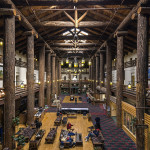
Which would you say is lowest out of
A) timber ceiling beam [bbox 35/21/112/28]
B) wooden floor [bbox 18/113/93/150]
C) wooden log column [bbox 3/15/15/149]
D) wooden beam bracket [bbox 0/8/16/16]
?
wooden floor [bbox 18/113/93/150]

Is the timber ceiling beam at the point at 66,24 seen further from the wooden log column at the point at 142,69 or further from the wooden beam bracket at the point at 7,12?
the wooden log column at the point at 142,69

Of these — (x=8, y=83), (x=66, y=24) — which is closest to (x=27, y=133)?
(x=8, y=83)

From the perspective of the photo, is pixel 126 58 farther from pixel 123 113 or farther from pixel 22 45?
pixel 22 45

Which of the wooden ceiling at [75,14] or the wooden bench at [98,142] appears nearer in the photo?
the wooden bench at [98,142]

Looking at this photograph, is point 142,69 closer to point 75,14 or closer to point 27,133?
point 75,14

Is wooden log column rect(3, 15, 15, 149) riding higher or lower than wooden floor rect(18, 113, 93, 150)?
higher

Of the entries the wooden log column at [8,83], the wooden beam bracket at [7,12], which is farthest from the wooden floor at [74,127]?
the wooden beam bracket at [7,12]

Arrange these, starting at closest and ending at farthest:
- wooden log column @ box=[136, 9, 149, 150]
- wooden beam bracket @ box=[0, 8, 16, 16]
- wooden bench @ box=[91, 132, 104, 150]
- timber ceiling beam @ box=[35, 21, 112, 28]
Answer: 1. wooden log column @ box=[136, 9, 149, 150]
2. wooden beam bracket @ box=[0, 8, 16, 16]
3. wooden bench @ box=[91, 132, 104, 150]
4. timber ceiling beam @ box=[35, 21, 112, 28]

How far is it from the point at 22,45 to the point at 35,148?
13.9 m

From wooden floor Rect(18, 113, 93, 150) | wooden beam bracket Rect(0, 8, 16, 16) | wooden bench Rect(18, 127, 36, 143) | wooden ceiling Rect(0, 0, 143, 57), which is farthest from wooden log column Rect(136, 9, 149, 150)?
wooden beam bracket Rect(0, 8, 16, 16)

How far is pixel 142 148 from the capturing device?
26.4 ft

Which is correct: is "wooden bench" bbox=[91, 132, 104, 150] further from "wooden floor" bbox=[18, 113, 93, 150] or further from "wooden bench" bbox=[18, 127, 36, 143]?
"wooden bench" bbox=[18, 127, 36, 143]

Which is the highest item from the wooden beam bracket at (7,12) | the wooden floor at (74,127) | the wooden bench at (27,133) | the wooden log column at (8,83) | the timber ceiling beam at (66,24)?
the timber ceiling beam at (66,24)

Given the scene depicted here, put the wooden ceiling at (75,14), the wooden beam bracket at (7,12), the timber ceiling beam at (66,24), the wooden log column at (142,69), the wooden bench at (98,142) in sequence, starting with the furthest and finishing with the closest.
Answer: the timber ceiling beam at (66,24)
the wooden ceiling at (75,14)
the wooden bench at (98,142)
the wooden beam bracket at (7,12)
the wooden log column at (142,69)
